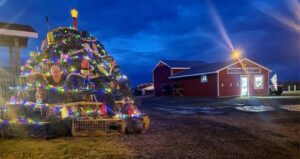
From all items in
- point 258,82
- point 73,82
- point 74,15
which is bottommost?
point 73,82

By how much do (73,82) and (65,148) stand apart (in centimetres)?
268

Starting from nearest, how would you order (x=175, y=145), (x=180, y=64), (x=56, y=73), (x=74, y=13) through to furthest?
(x=175, y=145)
(x=56, y=73)
(x=74, y=13)
(x=180, y=64)

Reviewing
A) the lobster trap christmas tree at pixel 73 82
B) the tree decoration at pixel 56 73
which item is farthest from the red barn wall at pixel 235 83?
the tree decoration at pixel 56 73

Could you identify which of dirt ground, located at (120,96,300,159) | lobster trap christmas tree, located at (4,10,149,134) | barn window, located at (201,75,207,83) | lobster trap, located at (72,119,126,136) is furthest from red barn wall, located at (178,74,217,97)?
lobster trap, located at (72,119,126,136)

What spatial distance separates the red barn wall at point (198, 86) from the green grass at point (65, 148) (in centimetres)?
1914

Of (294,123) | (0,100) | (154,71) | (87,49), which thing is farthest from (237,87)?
(0,100)

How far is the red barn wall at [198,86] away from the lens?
23609 millimetres

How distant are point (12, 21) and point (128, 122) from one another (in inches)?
325

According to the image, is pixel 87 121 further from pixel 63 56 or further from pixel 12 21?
pixel 12 21

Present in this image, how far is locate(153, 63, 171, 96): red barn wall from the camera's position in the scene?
101 ft

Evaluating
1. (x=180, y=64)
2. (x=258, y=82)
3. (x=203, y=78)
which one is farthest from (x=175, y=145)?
(x=180, y=64)

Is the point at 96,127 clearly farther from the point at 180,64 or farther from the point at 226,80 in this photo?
the point at 180,64

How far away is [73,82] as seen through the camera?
7.20 metres

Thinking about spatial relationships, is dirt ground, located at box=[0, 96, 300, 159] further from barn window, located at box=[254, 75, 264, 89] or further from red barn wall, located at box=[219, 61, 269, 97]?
barn window, located at box=[254, 75, 264, 89]
